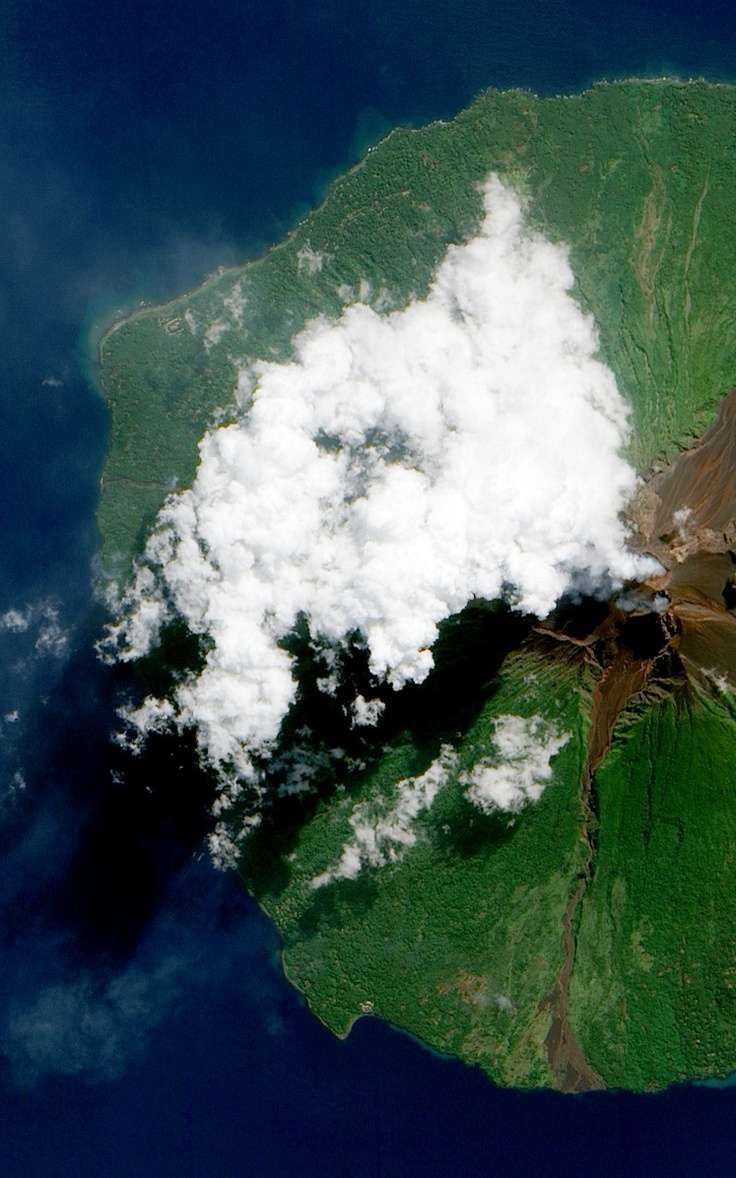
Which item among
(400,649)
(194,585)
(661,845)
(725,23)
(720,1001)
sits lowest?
(720,1001)

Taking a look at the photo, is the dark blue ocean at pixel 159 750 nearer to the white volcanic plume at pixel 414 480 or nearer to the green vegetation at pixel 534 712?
the green vegetation at pixel 534 712

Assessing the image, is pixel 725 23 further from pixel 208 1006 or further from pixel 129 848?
pixel 208 1006

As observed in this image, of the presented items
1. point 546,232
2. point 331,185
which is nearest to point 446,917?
point 546,232

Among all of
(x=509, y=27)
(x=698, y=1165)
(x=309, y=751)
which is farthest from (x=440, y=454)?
(x=698, y=1165)

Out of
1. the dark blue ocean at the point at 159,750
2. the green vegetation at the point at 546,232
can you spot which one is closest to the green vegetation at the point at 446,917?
the dark blue ocean at the point at 159,750

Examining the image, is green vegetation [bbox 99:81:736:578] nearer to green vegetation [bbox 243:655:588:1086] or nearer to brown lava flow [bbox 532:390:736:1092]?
brown lava flow [bbox 532:390:736:1092]

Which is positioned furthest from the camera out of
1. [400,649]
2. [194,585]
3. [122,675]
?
[122,675]

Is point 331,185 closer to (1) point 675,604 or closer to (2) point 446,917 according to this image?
(1) point 675,604
